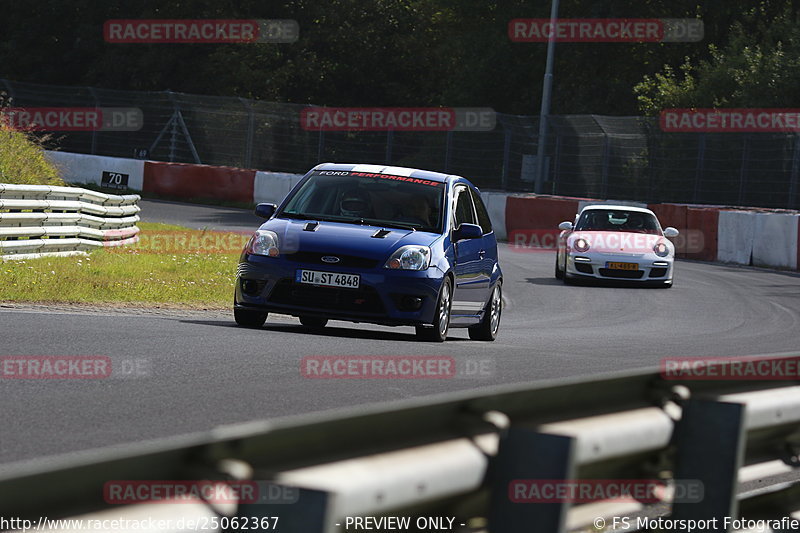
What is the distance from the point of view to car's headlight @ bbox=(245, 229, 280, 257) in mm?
→ 12028

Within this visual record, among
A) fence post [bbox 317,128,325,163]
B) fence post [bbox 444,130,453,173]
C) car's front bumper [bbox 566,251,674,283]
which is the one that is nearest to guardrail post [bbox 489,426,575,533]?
car's front bumper [bbox 566,251,674,283]

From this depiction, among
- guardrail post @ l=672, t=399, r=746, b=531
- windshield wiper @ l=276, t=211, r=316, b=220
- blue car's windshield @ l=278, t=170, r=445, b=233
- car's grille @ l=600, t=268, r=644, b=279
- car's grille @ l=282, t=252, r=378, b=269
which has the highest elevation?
blue car's windshield @ l=278, t=170, r=445, b=233

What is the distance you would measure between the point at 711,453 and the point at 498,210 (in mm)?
29725

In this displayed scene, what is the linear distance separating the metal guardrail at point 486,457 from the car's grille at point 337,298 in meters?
7.03

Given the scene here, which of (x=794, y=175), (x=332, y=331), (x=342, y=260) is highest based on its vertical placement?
(x=794, y=175)

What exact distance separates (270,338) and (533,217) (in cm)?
2192

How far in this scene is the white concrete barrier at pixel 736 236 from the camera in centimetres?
2858

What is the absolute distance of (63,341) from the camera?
10.2m

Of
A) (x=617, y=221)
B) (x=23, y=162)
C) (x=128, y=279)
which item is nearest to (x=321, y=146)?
(x=617, y=221)

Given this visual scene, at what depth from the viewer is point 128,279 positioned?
16188mm

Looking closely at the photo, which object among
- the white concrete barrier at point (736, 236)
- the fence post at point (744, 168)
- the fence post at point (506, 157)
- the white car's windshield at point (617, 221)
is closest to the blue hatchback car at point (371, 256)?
the white car's windshield at point (617, 221)

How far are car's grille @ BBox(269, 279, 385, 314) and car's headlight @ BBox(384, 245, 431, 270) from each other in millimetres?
312

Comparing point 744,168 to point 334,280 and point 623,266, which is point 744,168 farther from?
point 334,280

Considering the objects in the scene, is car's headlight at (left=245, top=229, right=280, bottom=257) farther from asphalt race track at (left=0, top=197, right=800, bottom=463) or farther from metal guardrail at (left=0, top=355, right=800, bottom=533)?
metal guardrail at (left=0, top=355, right=800, bottom=533)
